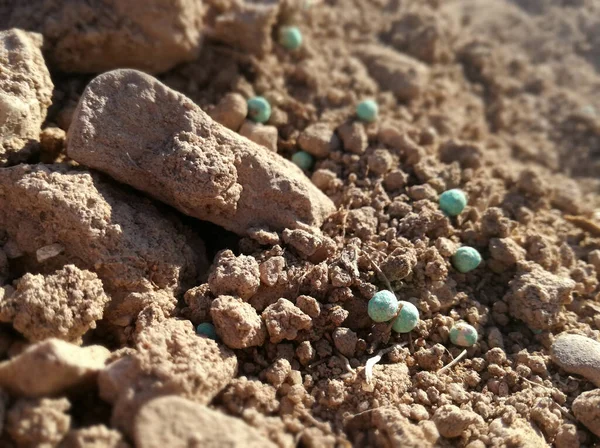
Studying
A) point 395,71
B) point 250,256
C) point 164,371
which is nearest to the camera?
point 164,371

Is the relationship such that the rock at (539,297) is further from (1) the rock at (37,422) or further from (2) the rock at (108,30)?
(2) the rock at (108,30)

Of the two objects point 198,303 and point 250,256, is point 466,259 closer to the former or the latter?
point 250,256

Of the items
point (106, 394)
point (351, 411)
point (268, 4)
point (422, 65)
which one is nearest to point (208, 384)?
point (106, 394)

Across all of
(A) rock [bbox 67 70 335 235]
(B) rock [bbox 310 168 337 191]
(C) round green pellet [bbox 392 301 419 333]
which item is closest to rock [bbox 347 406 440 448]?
(C) round green pellet [bbox 392 301 419 333]

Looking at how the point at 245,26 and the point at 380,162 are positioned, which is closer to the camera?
the point at 380,162

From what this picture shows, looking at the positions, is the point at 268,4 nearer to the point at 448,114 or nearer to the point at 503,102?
the point at 448,114

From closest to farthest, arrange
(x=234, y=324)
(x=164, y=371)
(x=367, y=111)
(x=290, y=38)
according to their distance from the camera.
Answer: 1. (x=164, y=371)
2. (x=234, y=324)
3. (x=367, y=111)
4. (x=290, y=38)

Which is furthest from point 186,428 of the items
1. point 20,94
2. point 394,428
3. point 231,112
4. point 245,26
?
point 245,26
